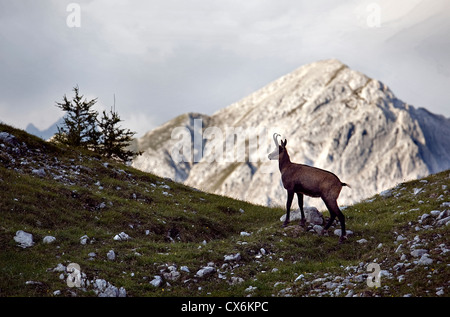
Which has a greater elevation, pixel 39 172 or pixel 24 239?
pixel 39 172

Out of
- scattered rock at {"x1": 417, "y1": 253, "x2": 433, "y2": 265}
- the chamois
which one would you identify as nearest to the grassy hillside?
scattered rock at {"x1": 417, "y1": 253, "x2": 433, "y2": 265}

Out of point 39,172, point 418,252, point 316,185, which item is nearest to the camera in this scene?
point 418,252

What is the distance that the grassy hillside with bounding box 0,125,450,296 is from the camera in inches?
484

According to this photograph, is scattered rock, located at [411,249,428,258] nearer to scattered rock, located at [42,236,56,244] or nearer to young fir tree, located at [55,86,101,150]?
scattered rock, located at [42,236,56,244]

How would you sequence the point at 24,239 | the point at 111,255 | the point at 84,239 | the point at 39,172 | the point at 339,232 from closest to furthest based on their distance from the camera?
the point at 24,239 < the point at 111,255 < the point at 84,239 < the point at 339,232 < the point at 39,172

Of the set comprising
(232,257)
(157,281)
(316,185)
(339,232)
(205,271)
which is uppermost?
(316,185)

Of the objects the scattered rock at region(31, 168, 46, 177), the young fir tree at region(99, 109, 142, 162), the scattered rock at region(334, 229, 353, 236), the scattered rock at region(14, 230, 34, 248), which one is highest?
the young fir tree at region(99, 109, 142, 162)

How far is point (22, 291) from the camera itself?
11.4m

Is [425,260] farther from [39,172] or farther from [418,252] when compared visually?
[39,172]

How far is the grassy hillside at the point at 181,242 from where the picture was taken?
484 inches

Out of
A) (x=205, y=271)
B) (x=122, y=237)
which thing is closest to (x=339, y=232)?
(x=205, y=271)

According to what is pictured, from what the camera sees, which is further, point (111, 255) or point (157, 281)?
point (111, 255)

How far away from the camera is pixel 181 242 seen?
18.2m
